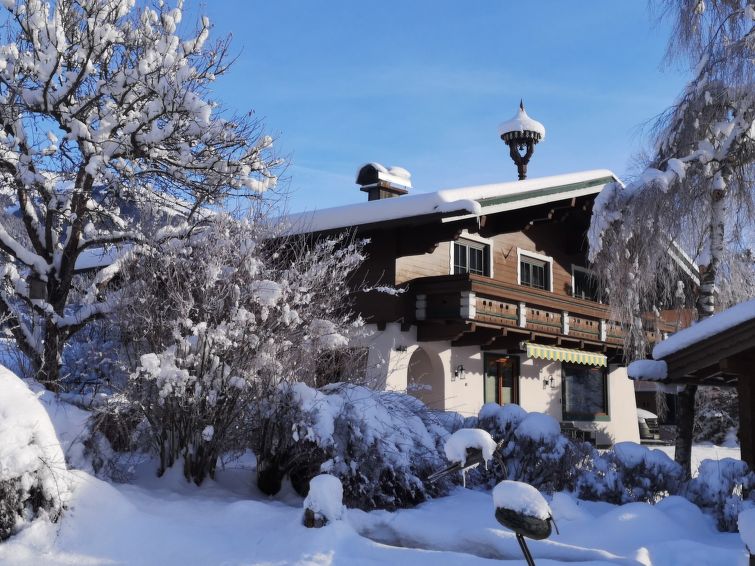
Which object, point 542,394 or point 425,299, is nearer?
point 425,299

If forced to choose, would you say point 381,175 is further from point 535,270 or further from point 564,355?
point 564,355

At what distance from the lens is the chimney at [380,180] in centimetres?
2027

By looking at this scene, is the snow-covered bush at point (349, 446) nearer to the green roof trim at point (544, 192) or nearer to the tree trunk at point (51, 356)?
the tree trunk at point (51, 356)

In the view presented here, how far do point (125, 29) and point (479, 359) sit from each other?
1118 centimetres

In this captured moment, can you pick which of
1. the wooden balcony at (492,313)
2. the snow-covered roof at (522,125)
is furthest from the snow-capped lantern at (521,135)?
the wooden balcony at (492,313)

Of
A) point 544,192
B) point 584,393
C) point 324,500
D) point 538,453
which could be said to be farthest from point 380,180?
point 324,500

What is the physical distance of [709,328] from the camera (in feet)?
28.5

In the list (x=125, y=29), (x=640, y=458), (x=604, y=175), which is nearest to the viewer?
(x=640, y=458)

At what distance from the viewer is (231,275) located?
9.34 metres

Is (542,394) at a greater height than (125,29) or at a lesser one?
lesser

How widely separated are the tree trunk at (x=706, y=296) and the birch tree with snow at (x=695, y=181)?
0.05 ft

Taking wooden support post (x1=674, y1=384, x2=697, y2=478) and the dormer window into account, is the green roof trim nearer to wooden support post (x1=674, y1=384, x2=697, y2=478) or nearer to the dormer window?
the dormer window

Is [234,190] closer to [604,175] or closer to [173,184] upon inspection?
[173,184]

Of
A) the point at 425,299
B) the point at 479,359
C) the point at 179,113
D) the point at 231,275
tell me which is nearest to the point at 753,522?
the point at 231,275
